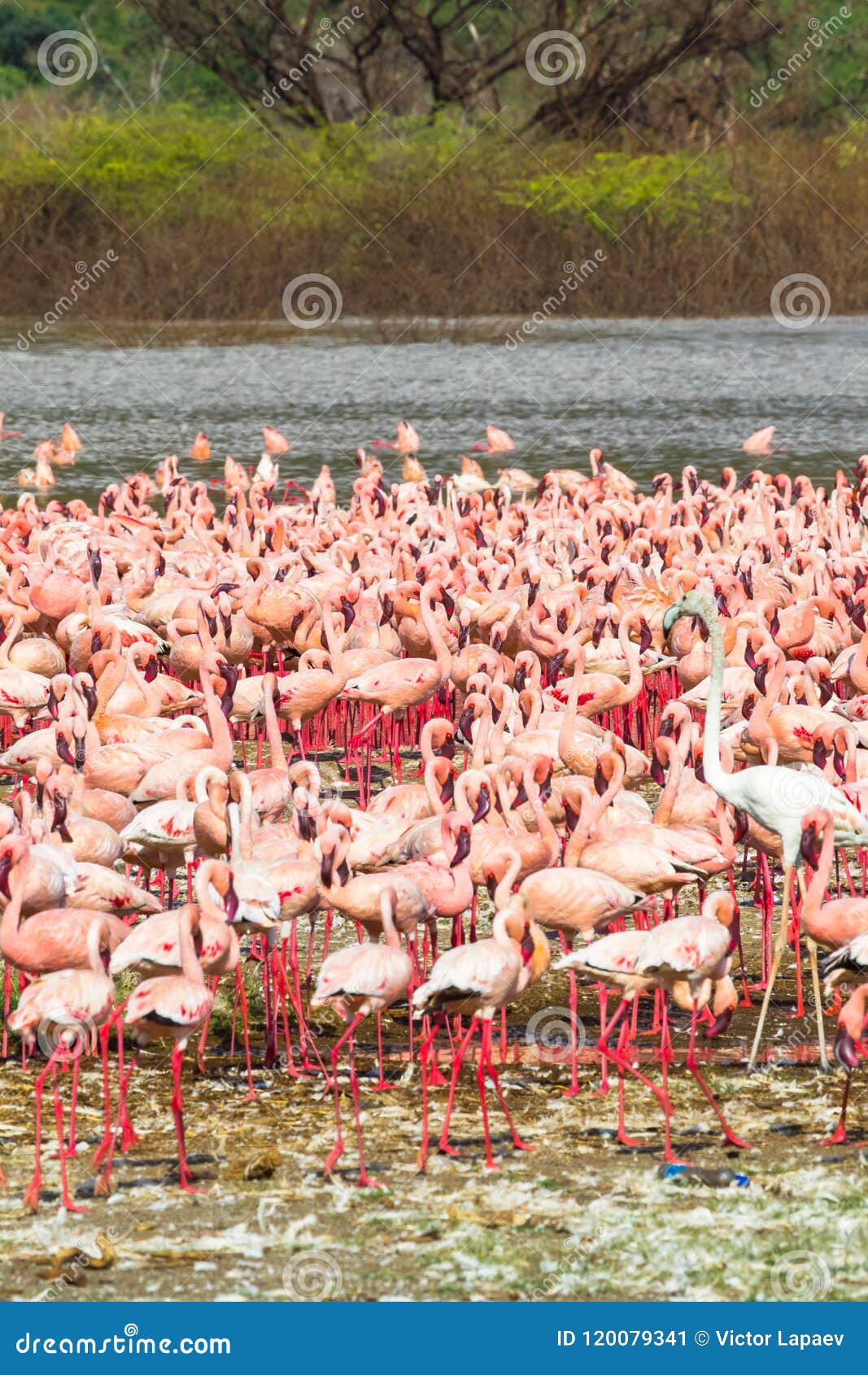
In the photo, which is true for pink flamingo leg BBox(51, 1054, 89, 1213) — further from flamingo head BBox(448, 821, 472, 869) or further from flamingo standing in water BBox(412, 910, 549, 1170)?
flamingo head BBox(448, 821, 472, 869)

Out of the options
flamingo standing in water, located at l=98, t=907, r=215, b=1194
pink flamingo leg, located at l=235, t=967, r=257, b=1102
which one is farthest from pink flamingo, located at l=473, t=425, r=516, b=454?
flamingo standing in water, located at l=98, t=907, r=215, b=1194

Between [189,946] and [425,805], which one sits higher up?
[425,805]

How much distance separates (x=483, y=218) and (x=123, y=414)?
11.5 metres

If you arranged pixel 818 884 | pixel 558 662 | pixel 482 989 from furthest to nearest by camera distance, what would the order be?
pixel 558 662
pixel 818 884
pixel 482 989

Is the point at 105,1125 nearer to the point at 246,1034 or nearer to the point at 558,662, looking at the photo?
the point at 246,1034

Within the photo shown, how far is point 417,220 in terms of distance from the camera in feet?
122

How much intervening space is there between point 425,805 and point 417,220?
30.6 meters

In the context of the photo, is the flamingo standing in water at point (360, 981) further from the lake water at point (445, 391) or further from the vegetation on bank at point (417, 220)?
the vegetation on bank at point (417, 220)

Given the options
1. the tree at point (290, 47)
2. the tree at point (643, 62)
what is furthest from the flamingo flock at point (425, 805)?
the tree at point (290, 47)

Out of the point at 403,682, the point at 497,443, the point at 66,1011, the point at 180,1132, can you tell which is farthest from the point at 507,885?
the point at 497,443

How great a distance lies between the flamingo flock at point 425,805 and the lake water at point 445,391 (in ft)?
32.2

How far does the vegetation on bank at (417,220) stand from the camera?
119 ft

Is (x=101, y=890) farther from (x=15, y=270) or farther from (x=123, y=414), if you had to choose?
(x=15, y=270)

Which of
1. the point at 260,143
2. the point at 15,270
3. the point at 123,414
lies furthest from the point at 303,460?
the point at 260,143
